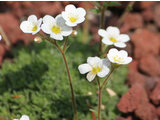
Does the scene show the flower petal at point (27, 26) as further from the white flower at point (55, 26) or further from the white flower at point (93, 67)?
the white flower at point (93, 67)

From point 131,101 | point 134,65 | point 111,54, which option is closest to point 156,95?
point 131,101

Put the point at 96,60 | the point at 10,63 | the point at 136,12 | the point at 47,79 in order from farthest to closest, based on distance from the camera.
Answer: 1. the point at 136,12
2. the point at 10,63
3. the point at 47,79
4. the point at 96,60

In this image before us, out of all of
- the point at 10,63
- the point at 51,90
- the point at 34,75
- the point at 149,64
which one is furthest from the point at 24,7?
the point at 149,64

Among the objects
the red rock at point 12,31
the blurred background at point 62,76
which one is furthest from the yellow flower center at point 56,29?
the red rock at point 12,31

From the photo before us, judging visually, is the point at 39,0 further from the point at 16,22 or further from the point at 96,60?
the point at 96,60

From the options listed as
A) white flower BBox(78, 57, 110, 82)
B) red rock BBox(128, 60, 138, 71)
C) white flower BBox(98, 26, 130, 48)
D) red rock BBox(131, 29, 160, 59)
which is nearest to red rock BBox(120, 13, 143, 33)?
red rock BBox(131, 29, 160, 59)

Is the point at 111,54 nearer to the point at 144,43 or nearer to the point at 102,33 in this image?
the point at 102,33
